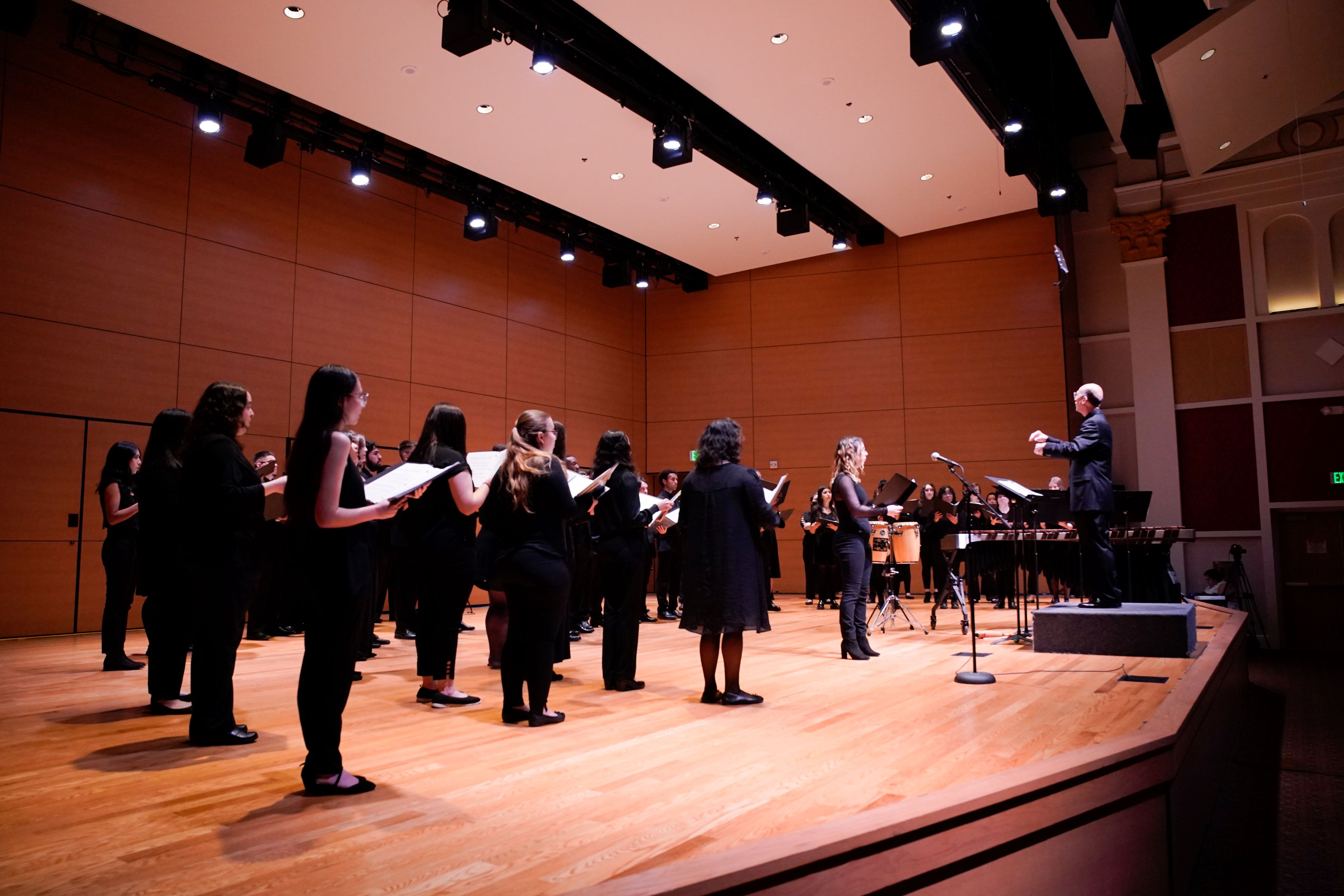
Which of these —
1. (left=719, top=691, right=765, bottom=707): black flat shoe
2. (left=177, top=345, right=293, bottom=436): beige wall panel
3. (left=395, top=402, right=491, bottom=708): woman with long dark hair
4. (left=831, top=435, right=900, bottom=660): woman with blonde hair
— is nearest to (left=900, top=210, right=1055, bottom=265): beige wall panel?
(left=831, top=435, right=900, bottom=660): woman with blonde hair

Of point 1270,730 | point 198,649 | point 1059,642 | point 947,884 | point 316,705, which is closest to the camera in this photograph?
point 947,884

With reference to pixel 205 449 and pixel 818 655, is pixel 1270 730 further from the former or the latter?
pixel 205 449

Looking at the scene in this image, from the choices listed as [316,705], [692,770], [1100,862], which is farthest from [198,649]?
[1100,862]

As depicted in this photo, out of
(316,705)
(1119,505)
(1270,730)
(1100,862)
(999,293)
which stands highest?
(999,293)

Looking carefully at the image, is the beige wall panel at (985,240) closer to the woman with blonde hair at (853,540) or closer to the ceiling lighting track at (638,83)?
the ceiling lighting track at (638,83)

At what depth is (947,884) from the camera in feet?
5.89

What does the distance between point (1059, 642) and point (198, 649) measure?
500 centimetres

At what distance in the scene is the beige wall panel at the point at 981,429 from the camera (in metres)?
10.9

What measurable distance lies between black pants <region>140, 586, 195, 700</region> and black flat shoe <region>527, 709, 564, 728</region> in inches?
59.7

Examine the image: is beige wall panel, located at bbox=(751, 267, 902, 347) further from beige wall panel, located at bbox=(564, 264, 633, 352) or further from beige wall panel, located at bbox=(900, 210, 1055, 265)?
beige wall panel, located at bbox=(564, 264, 633, 352)

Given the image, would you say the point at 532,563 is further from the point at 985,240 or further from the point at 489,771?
the point at 985,240

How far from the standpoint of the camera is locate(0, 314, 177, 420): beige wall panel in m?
6.88

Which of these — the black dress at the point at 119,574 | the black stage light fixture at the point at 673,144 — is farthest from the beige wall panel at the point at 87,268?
the black stage light fixture at the point at 673,144

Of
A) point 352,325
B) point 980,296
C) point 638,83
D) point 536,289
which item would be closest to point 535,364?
point 536,289
